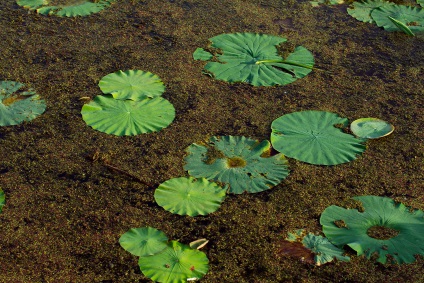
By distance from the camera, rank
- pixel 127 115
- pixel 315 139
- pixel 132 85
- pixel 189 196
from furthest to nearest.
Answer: pixel 132 85 < pixel 127 115 < pixel 315 139 < pixel 189 196

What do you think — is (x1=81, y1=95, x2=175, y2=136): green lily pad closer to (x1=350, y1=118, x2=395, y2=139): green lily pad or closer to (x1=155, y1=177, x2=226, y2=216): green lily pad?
(x1=155, y1=177, x2=226, y2=216): green lily pad

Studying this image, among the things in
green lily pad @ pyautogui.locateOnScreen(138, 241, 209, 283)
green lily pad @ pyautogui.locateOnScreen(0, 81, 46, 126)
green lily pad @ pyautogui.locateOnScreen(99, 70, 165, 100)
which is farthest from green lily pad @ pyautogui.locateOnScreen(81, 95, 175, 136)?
green lily pad @ pyautogui.locateOnScreen(138, 241, 209, 283)

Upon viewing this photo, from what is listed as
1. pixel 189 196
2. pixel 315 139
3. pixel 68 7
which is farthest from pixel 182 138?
pixel 68 7

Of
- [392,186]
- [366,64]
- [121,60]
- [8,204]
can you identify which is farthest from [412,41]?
[8,204]

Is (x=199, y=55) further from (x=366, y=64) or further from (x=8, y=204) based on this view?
(x=8, y=204)

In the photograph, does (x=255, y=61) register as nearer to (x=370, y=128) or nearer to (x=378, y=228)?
(x=370, y=128)
